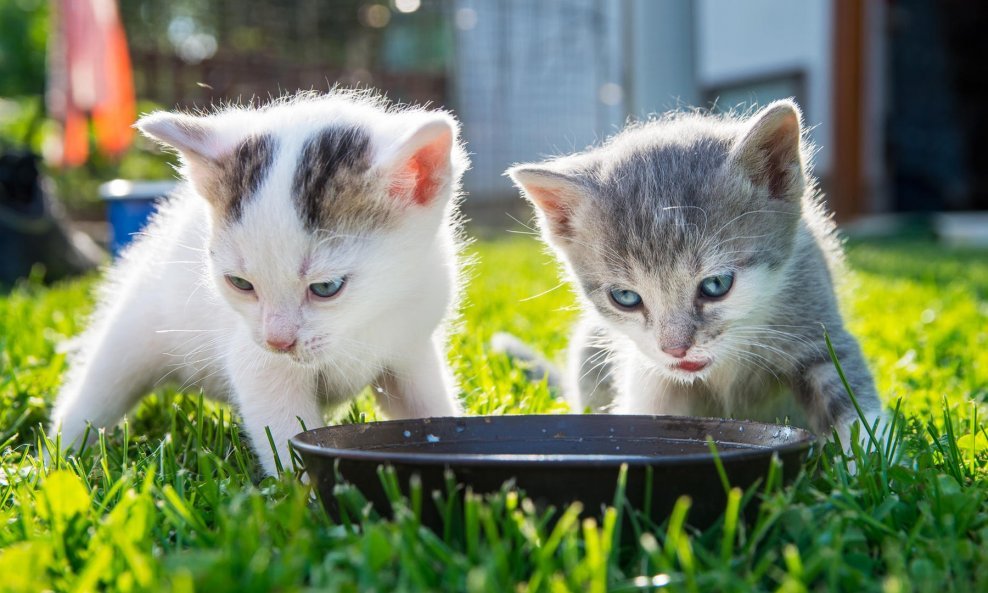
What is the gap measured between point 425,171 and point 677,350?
A: 2.52 ft

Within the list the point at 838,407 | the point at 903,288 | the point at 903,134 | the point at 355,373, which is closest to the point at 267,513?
the point at 355,373

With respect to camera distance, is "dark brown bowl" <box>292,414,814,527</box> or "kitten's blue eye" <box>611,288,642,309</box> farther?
"kitten's blue eye" <box>611,288,642,309</box>

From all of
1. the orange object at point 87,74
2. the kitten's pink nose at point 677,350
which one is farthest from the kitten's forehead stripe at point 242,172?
the orange object at point 87,74

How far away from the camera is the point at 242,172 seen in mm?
2412

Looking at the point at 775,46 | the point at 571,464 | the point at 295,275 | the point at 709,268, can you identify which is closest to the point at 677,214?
the point at 709,268

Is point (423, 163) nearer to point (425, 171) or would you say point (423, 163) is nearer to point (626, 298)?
point (425, 171)

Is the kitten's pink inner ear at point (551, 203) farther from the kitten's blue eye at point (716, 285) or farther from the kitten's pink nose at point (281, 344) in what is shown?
the kitten's pink nose at point (281, 344)

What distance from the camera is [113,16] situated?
9219mm

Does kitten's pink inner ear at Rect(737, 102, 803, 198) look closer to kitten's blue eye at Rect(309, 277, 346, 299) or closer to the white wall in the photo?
kitten's blue eye at Rect(309, 277, 346, 299)

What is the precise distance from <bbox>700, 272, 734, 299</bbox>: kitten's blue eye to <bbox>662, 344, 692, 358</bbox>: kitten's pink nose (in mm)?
161

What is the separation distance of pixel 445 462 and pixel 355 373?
981mm

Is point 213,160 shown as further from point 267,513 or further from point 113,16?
point 113,16

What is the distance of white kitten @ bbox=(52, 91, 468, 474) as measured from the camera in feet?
7.55

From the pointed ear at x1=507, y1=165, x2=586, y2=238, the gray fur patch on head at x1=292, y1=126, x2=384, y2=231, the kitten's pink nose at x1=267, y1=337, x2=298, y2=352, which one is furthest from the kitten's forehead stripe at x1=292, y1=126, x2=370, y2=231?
the pointed ear at x1=507, y1=165, x2=586, y2=238
